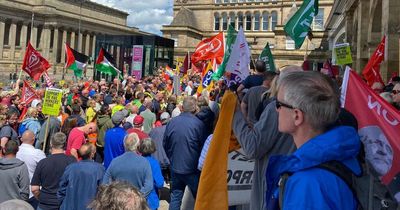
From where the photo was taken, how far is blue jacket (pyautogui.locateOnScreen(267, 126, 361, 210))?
2.04 m

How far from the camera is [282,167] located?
2.20 m

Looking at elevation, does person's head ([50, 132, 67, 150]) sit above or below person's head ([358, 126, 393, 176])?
below

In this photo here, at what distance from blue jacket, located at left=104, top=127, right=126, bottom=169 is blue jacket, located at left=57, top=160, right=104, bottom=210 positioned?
2410 mm

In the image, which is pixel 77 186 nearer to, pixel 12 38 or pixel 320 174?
pixel 320 174

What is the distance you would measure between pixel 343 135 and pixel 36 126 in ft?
29.3

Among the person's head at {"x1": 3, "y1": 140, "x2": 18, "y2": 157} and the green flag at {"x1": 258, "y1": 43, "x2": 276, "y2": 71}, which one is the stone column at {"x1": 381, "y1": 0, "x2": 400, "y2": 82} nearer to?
the green flag at {"x1": 258, "y1": 43, "x2": 276, "y2": 71}

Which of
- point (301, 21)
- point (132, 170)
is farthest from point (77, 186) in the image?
point (301, 21)

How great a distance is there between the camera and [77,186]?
575cm

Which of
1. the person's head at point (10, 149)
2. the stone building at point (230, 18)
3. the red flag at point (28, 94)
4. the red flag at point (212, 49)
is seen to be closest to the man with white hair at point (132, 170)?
the person's head at point (10, 149)

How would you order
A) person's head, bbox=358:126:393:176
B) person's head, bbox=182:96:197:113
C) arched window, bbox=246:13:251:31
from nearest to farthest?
person's head, bbox=358:126:393:176 → person's head, bbox=182:96:197:113 → arched window, bbox=246:13:251:31

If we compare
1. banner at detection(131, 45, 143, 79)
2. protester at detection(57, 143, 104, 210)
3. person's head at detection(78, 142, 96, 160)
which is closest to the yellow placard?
person's head at detection(78, 142, 96, 160)

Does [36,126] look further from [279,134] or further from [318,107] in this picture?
[318,107]

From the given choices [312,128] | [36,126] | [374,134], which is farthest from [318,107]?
[36,126]

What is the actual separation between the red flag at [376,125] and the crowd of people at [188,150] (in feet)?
0.90
